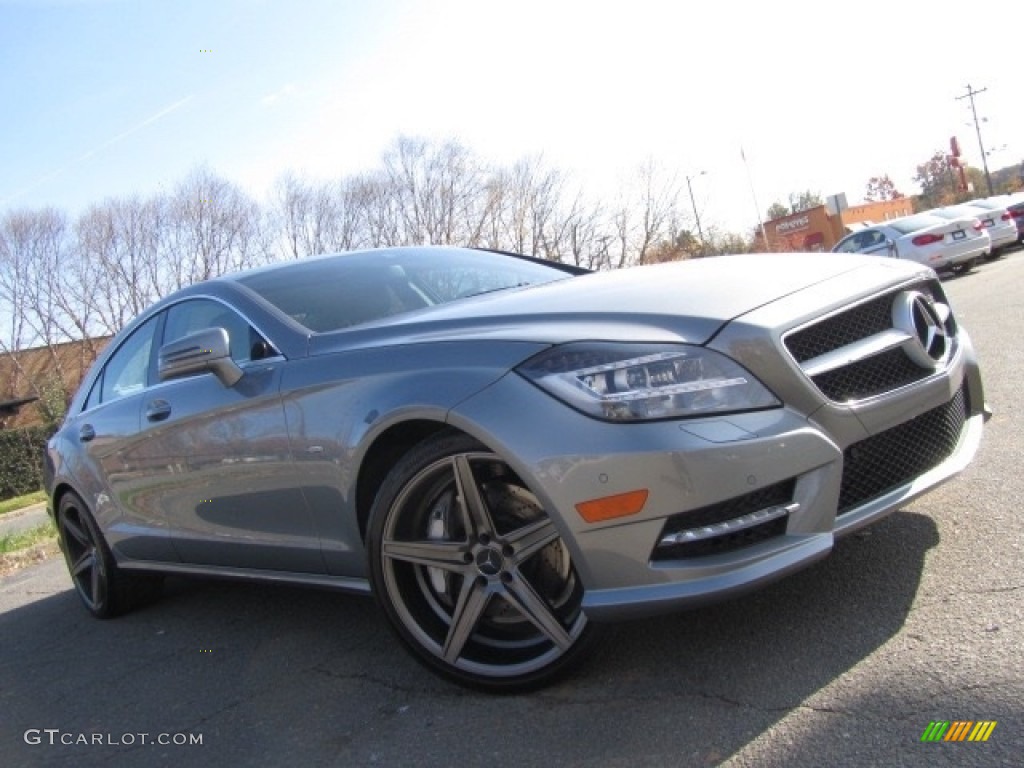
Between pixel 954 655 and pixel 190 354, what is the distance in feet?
8.89

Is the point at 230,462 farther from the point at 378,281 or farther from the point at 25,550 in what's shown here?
the point at 25,550

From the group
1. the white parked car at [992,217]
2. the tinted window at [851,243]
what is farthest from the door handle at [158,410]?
the white parked car at [992,217]

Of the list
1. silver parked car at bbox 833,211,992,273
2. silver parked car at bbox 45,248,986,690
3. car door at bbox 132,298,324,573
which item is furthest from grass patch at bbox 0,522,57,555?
silver parked car at bbox 833,211,992,273

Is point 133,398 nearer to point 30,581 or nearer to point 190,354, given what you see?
point 190,354

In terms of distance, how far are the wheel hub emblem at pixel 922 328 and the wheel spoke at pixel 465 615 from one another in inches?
60.5

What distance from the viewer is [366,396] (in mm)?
2926

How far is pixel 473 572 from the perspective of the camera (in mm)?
2764

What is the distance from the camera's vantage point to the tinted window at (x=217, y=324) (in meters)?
3.58

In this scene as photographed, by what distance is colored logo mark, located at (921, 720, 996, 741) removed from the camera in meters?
2.05

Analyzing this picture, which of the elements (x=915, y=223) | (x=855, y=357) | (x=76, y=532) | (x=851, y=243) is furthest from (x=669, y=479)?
(x=851, y=243)

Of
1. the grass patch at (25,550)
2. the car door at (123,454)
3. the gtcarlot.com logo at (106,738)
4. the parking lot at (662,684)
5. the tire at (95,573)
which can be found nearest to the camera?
the parking lot at (662,684)

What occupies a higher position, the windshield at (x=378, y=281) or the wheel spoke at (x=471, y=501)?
the windshield at (x=378, y=281)

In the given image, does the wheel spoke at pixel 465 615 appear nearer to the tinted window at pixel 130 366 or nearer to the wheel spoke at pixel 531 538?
the wheel spoke at pixel 531 538

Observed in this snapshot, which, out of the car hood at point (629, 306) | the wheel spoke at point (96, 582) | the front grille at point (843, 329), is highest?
the car hood at point (629, 306)
